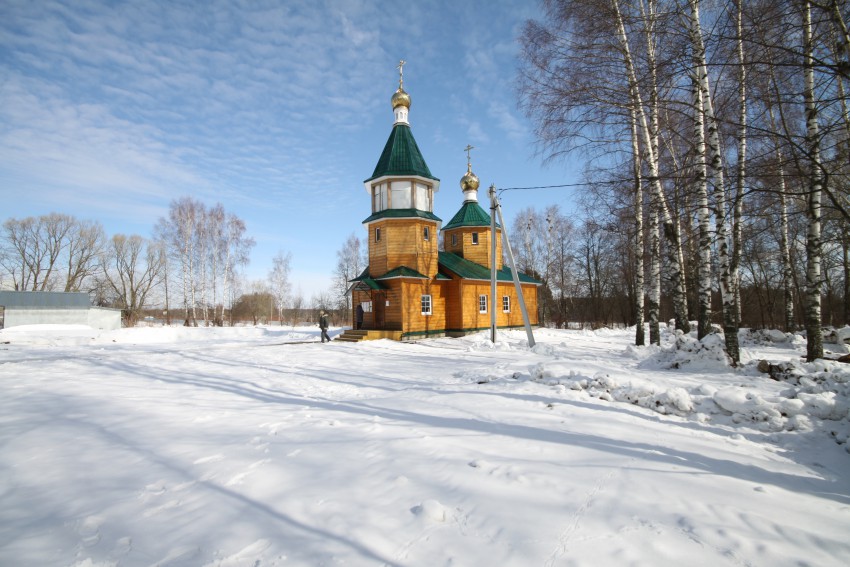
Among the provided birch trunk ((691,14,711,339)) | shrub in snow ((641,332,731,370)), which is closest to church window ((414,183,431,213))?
birch trunk ((691,14,711,339))

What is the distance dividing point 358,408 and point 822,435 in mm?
5278

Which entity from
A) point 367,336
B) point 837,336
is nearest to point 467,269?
point 367,336

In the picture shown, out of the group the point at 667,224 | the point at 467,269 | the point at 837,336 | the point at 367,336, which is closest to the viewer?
the point at 667,224

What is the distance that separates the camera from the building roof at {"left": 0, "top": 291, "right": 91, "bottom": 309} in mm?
23675

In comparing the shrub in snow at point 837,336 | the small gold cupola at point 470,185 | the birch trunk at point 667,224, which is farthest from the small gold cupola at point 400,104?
the shrub in snow at point 837,336

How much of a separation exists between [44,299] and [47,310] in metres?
0.85

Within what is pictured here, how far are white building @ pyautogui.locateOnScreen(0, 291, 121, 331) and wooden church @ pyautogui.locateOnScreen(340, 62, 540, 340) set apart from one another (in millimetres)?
19840

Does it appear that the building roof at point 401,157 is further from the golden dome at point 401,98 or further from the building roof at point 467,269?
the building roof at point 467,269

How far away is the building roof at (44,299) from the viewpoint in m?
23.7

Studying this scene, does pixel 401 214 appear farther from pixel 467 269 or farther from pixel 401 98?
pixel 401 98

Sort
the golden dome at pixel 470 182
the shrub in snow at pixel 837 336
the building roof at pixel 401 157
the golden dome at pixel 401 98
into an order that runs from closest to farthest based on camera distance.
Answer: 1. the shrub in snow at pixel 837 336
2. the building roof at pixel 401 157
3. the golden dome at pixel 401 98
4. the golden dome at pixel 470 182

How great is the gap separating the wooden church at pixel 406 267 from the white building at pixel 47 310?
65.1 feet

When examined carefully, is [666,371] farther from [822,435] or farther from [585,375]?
[822,435]

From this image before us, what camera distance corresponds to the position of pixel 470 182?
23500 mm
